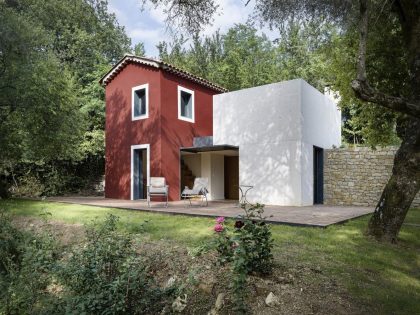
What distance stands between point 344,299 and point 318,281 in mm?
417

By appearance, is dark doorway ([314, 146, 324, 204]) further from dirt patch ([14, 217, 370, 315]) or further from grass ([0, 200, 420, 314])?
dirt patch ([14, 217, 370, 315])

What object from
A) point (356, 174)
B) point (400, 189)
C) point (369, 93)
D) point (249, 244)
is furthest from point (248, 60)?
point (249, 244)

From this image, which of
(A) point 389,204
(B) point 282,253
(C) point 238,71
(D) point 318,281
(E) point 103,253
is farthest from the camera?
(C) point 238,71

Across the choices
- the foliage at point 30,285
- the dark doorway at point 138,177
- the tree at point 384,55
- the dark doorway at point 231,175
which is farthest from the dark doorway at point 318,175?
the foliage at point 30,285

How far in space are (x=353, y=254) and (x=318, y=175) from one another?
8.76 m

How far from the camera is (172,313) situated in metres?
3.91

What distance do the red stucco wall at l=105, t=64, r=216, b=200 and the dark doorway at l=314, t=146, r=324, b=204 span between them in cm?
534

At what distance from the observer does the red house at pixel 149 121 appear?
47.0ft

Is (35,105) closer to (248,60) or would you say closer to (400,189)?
(400,189)

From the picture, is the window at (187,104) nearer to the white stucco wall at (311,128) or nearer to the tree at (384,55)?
the white stucco wall at (311,128)

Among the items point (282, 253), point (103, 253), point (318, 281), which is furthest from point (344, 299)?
point (103, 253)

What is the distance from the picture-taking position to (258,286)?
13.0 ft

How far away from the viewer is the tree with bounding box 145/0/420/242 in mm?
4891

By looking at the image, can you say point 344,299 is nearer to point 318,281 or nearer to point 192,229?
point 318,281
